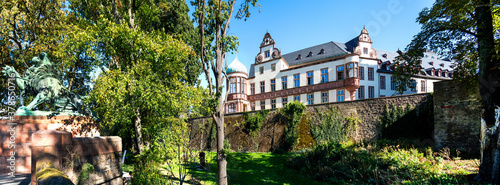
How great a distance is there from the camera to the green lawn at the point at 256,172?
410 inches

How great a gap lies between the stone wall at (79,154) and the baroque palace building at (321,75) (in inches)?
696

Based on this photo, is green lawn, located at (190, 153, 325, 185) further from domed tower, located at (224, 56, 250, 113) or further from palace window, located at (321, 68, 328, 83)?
domed tower, located at (224, 56, 250, 113)

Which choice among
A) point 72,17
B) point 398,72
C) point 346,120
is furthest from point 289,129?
point 72,17

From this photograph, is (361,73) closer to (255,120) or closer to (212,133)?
(255,120)

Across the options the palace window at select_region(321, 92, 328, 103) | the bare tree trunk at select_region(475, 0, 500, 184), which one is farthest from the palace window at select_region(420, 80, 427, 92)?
the bare tree trunk at select_region(475, 0, 500, 184)

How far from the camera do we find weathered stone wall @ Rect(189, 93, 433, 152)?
13406 millimetres

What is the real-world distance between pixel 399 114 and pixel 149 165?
14413 mm

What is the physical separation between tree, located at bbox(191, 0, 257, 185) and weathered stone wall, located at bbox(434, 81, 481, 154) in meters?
10.5

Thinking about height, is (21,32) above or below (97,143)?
above

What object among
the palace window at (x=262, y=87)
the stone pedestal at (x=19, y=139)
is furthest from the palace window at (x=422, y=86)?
the stone pedestal at (x=19, y=139)

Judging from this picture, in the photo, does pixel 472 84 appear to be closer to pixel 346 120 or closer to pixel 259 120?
pixel 346 120

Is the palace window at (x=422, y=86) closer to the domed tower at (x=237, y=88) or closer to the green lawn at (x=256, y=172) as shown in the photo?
the domed tower at (x=237, y=88)

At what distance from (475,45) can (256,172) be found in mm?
10795

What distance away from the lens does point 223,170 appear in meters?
8.20
